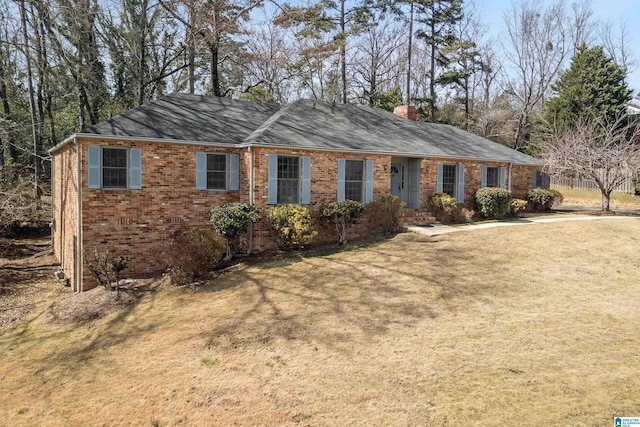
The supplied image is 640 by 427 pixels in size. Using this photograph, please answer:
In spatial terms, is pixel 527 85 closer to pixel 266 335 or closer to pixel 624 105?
pixel 624 105

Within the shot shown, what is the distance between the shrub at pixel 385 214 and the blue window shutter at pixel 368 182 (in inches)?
11.0

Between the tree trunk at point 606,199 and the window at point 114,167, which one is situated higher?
the window at point 114,167

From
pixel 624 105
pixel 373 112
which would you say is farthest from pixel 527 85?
pixel 373 112

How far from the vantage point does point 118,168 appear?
12070 mm

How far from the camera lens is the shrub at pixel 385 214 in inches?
575

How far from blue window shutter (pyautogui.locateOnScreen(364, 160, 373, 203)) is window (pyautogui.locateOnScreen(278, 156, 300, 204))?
2557 millimetres

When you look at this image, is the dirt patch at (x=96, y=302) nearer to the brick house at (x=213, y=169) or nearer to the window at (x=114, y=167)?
the brick house at (x=213, y=169)

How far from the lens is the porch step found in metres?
15.8

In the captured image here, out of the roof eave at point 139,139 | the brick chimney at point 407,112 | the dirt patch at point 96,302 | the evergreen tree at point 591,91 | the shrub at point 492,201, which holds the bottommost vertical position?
the dirt patch at point 96,302

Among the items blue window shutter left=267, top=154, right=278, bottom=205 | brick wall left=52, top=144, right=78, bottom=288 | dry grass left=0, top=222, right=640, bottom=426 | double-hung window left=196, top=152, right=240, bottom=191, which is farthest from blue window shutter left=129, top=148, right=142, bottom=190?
blue window shutter left=267, top=154, right=278, bottom=205

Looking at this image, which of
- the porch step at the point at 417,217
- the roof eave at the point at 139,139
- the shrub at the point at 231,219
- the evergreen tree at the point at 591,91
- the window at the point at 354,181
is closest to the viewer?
the roof eave at the point at 139,139

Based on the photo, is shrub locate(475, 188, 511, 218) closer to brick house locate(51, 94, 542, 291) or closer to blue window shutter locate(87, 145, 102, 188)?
brick house locate(51, 94, 542, 291)

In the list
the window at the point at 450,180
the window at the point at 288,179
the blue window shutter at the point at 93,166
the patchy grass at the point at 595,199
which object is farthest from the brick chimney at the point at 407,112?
the blue window shutter at the point at 93,166

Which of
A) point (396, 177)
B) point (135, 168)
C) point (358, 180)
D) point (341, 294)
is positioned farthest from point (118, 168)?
point (396, 177)
